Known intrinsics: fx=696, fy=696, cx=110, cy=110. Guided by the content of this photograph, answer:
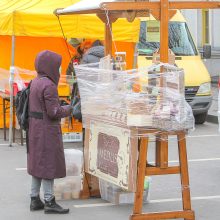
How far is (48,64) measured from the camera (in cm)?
707

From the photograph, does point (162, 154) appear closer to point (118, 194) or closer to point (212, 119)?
point (118, 194)

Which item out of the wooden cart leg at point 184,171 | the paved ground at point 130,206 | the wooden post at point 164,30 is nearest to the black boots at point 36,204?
the paved ground at point 130,206

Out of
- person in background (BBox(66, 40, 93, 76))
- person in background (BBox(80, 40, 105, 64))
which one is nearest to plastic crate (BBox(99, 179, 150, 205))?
person in background (BBox(80, 40, 105, 64))

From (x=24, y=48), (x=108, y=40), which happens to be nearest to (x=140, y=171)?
(x=108, y=40)

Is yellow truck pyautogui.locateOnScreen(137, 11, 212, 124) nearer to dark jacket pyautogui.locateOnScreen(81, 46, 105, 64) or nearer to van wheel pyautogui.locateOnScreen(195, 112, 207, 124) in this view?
van wheel pyautogui.locateOnScreen(195, 112, 207, 124)

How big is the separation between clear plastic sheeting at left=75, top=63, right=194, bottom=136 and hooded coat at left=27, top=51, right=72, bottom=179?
0.56 m

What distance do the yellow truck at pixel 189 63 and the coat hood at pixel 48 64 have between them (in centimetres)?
670

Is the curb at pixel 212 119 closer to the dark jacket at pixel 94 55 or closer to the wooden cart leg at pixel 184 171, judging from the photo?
the dark jacket at pixel 94 55

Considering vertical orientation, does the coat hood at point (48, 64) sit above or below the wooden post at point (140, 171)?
above

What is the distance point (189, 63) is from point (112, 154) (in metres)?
7.64

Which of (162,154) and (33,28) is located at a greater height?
(33,28)

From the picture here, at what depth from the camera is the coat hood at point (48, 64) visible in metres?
7.06

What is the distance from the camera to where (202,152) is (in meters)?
11.3

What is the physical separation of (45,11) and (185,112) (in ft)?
20.2
